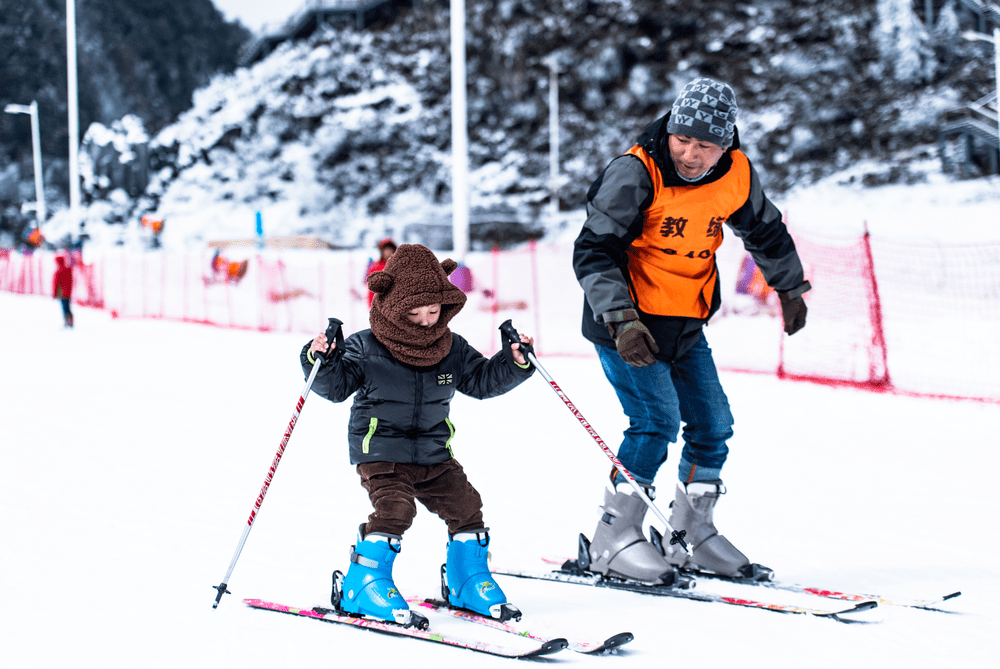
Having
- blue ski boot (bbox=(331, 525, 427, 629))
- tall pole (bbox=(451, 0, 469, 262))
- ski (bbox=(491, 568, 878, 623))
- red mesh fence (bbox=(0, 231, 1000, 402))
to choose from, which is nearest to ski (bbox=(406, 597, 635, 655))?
blue ski boot (bbox=(331, 525, 427, 629))

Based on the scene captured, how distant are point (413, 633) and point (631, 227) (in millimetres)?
1454

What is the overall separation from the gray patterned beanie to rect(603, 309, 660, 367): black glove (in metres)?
0.62

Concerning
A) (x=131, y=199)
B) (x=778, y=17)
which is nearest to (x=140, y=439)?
(x=778, y=17)

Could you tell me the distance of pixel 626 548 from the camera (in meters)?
3.12

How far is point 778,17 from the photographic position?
4988 cm

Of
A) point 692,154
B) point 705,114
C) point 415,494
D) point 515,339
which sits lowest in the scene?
point 415,494

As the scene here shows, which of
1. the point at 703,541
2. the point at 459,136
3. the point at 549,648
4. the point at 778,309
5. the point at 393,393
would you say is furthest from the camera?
the point at 778,309

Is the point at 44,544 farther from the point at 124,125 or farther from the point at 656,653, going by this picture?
the point at 124,125

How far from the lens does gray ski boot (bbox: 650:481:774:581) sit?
3191mm

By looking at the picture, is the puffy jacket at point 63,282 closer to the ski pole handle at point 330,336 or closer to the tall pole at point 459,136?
the tall pole at point 459,136

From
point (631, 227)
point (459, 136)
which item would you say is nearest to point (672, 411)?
point (631, 227)

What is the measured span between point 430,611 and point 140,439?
400cm

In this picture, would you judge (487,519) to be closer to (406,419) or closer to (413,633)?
(406,419)

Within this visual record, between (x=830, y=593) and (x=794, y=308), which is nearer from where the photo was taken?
(x=830, y=593)
